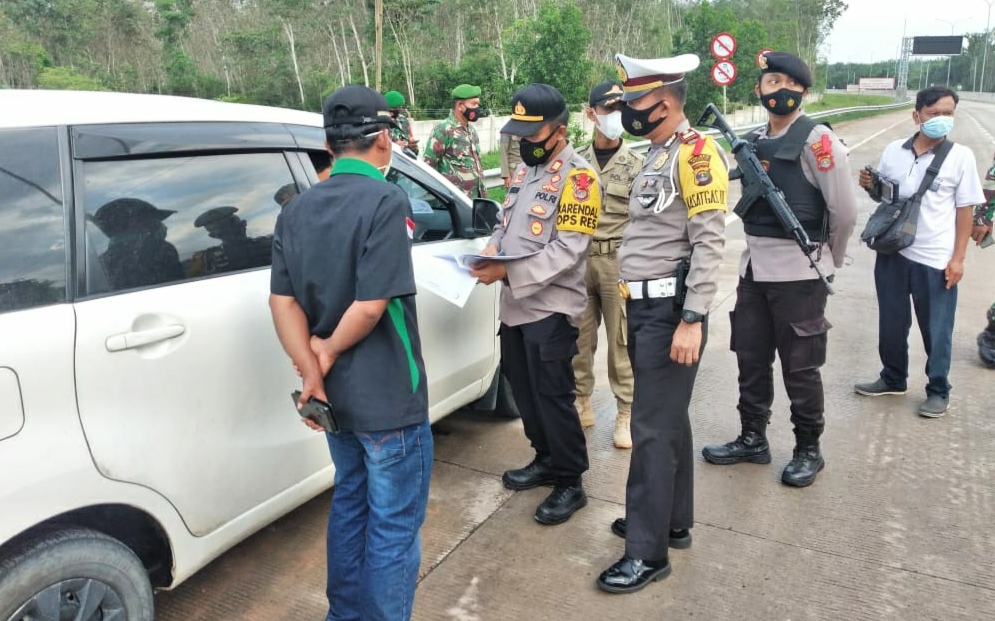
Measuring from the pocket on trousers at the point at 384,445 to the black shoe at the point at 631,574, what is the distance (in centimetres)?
104

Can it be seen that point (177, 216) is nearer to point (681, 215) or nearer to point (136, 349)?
point (136, 349)

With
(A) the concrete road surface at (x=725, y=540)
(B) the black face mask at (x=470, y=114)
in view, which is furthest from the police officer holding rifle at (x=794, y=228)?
(B) the black face mask at (x=470, y=114)

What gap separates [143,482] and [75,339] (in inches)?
17.7

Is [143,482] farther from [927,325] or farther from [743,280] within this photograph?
[927,325]

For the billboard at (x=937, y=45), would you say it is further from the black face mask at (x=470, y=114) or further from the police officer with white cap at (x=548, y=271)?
the police officer with white cap at (x=548, y=271)

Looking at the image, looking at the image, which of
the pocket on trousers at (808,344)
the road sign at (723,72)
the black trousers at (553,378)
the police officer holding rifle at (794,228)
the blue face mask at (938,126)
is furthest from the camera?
the road sign at (723,72)

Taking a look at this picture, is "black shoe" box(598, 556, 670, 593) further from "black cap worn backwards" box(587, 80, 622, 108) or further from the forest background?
the forest background

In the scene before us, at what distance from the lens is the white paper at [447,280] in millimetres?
2811

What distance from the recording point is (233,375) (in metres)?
2.32

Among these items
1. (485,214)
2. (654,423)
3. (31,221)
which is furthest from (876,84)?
(31,221)

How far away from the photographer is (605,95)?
146 inches

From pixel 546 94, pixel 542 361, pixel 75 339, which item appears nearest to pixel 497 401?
pixel 542 361

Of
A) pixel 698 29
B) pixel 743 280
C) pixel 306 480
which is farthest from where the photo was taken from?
pixel 698 29

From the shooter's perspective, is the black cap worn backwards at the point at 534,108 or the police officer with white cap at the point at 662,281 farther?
the black cap worn backwards at the point at 534,108
